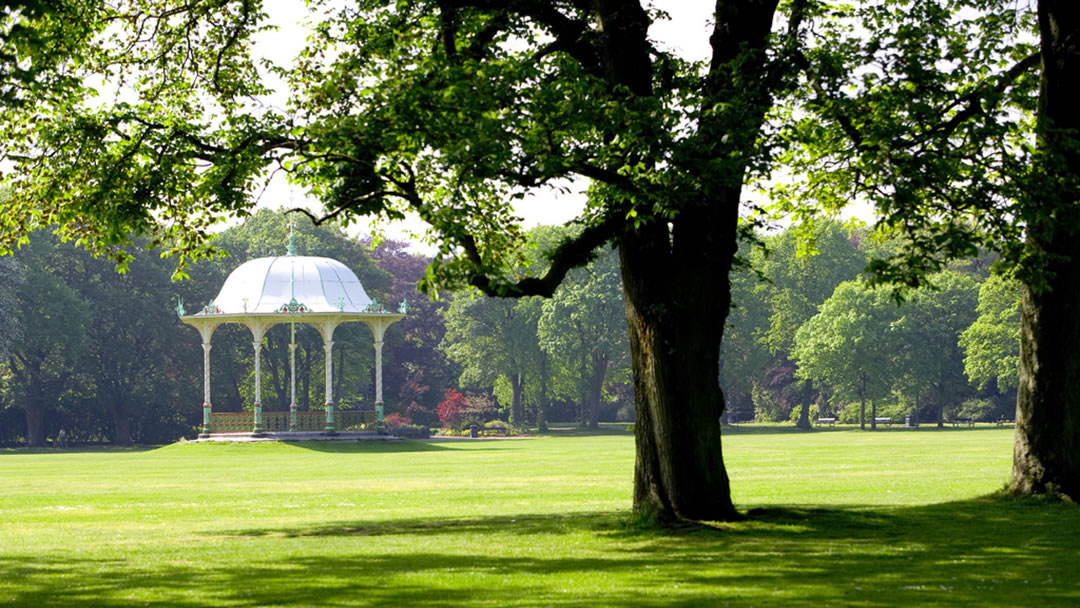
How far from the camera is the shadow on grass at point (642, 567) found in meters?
11.8

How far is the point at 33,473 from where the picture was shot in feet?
120

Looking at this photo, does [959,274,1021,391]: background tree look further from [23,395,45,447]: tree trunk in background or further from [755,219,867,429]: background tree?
[23,395,45,447]: tree trunk in background

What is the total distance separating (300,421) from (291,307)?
6.43 metres

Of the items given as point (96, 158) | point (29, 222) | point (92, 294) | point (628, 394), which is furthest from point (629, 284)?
point (628, 394)

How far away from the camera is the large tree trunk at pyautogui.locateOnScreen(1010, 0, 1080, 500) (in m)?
18.8

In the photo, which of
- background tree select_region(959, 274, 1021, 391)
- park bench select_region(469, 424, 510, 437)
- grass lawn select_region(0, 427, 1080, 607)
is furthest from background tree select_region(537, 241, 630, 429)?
grass lawn select_region(0, 427, 1080, 607)

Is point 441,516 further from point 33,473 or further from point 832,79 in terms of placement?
point 33,473

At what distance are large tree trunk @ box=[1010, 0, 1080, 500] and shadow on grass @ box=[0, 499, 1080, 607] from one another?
2.80 ft

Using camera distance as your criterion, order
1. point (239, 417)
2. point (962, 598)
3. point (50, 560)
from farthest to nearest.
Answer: point (239, 417) → point (50, 560) → point (962, 598)

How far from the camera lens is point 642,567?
45.6 ft

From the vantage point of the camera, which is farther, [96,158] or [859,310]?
[859,310]

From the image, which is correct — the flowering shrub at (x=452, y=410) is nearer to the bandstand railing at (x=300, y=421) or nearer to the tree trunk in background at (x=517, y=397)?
the tree trunk in background at (x=517, y=397)

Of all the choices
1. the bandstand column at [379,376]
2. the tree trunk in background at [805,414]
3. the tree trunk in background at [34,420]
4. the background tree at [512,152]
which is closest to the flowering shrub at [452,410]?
the tree trunk in background at [805,414]

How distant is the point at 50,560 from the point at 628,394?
273 ft
